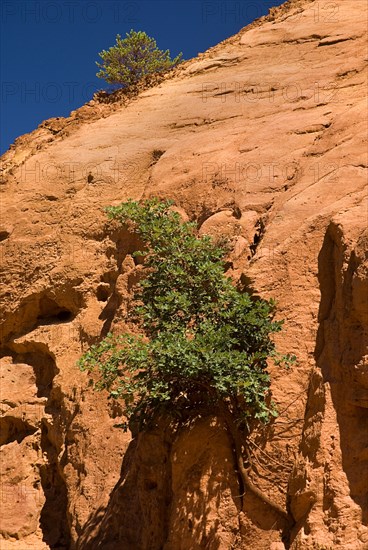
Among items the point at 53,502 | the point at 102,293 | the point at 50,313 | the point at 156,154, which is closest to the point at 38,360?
the point at 50,313

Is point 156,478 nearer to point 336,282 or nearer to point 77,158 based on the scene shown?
point 336,282

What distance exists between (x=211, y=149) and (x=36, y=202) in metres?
3.20

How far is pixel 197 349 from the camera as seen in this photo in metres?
7.88

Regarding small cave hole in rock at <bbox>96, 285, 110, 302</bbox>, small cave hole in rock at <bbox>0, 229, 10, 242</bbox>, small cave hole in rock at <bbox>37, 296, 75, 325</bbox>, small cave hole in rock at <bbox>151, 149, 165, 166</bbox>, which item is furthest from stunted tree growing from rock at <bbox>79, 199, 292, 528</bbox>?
small cave hole in rock at <bbox>0, 229, 10, 242</bbox>

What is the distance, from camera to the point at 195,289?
8.84 m

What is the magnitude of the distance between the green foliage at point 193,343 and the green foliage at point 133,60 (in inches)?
339

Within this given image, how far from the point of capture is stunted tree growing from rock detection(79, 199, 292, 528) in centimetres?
787

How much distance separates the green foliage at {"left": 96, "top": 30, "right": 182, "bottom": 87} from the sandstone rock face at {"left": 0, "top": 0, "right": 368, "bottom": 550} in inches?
69.2

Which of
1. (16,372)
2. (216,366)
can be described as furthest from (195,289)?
(16,372)

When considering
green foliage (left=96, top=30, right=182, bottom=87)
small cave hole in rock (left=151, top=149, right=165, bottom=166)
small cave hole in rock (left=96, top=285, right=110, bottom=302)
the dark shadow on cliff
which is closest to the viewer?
the dark shadow on cliff

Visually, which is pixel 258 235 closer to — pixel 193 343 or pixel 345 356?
pixel 193 343

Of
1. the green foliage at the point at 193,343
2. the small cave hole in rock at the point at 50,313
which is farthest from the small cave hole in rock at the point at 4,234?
the green foliage at the point at 193,343

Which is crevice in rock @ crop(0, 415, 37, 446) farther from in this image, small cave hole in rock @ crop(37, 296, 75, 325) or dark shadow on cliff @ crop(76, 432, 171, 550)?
dark shadow on cliff @ crop(76, 432, 171, 550)

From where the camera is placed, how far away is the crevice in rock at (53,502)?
1073 cm
